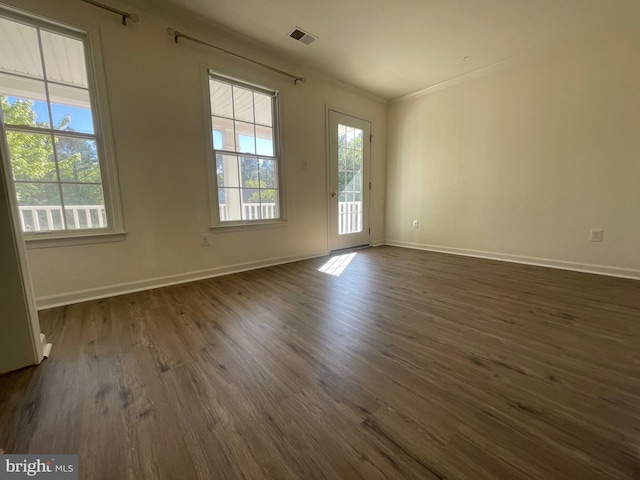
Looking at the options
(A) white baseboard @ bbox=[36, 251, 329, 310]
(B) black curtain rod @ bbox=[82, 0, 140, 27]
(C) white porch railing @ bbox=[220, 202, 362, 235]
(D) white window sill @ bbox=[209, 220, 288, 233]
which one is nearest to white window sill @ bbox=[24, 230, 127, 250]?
(A) white baseboard @ bbox=[36, 251, 329, 310]

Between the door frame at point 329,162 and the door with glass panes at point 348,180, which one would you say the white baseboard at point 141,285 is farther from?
the door with glass panes at point 348,180

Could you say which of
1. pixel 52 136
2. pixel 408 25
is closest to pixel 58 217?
pixel 52 136

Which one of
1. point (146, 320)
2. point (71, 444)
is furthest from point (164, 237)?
point (71, 444)

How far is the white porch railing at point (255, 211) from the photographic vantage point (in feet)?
9.88

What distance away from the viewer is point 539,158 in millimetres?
3117

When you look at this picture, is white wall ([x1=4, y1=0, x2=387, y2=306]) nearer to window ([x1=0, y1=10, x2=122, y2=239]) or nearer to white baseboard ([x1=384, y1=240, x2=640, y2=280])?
window ([x1=0, y1=10, x2=122, y2=239])

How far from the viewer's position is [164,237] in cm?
260

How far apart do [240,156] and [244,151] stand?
9 centimetres

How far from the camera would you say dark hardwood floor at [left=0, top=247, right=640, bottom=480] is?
32.6 inches

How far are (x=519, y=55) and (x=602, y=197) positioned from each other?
192 cm

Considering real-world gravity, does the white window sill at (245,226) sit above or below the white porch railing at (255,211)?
below

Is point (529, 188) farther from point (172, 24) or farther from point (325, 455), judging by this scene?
point (172, 24)

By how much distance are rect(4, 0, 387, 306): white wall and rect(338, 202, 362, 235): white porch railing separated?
4.13 feet

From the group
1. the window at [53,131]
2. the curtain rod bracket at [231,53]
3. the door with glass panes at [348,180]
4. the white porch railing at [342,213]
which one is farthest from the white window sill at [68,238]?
the door with glass panes at [348,180]
